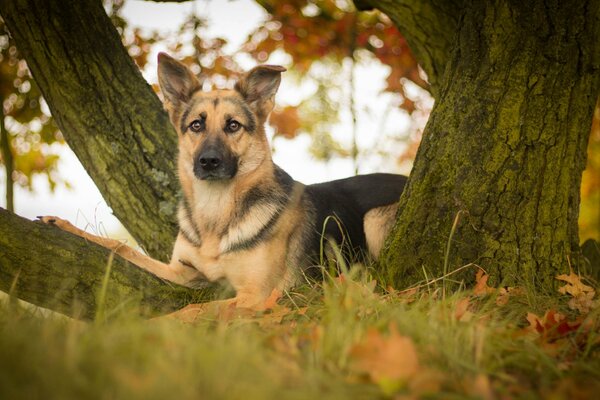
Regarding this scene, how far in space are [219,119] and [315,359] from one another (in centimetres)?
281

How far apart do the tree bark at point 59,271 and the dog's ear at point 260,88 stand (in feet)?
6.14

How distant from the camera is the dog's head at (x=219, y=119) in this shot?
4.46 m

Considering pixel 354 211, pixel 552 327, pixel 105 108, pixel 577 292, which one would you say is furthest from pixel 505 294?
pixel 105 108

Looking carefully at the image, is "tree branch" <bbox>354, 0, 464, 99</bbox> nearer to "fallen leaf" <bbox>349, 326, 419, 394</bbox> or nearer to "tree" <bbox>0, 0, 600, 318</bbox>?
"tree" <bbox>0, 0, 600, 318</bbox>

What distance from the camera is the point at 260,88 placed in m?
4.90

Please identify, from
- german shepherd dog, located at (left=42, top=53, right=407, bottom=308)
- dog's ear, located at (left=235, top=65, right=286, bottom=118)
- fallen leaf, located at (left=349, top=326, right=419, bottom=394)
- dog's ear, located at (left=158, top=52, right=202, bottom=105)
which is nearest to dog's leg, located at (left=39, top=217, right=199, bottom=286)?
german shepherd dog, located at (left=42, top=53, right=407, bottom=308)

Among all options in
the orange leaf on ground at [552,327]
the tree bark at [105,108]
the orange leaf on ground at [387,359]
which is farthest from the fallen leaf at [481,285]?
the tree bark at [105,108]

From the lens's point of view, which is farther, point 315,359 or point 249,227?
point 249,227

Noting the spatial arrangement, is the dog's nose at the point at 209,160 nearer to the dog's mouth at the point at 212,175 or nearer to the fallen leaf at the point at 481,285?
the dog's mouth at the point at 212,175

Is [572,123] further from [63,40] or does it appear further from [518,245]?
[63,40]

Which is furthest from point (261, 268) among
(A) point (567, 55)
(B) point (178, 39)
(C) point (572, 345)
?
(B) point (178, 39)

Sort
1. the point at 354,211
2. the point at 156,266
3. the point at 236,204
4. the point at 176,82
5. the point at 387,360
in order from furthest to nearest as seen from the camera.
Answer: the point at 354,211
the point at 176,82
the point at 156,266
the point at 236,204
the point at 387,360

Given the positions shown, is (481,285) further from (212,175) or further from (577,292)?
(212,175)

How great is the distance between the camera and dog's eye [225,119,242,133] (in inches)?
184
